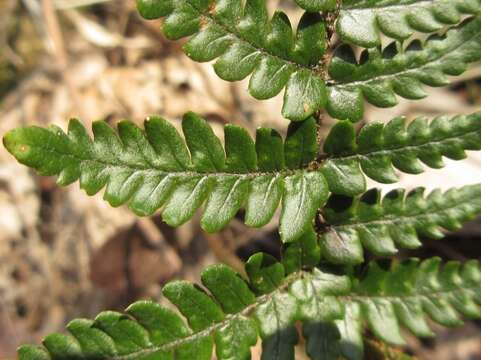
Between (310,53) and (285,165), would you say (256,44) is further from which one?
(285,165)

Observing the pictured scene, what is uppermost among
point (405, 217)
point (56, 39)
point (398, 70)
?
point (56, 39)

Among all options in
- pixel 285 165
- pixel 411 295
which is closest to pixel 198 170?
pixel 285 165

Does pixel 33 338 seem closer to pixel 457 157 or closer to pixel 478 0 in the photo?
pixel 457 157

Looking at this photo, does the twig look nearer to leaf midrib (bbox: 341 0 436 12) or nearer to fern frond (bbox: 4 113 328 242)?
fern frond (bbox: 4 113 328 242)

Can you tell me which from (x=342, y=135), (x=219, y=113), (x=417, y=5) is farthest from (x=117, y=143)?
(x=219, y=113)

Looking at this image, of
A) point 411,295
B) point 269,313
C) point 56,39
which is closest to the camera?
point 269,313
